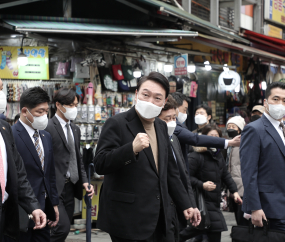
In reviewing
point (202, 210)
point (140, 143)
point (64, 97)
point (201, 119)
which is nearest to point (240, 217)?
point (202, 210)

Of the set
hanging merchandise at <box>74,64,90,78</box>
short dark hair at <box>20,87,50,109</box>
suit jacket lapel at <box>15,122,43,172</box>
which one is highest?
hanging merchandise at <box>74,64,90,78</box>

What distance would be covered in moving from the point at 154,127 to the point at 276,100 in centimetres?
183

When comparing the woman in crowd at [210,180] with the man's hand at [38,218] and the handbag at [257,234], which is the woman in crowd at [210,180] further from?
the man's hand at [38,218]

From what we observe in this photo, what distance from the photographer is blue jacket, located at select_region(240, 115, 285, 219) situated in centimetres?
464

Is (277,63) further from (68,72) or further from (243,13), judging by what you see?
(68,72)

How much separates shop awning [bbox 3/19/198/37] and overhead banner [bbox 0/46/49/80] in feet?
3.32

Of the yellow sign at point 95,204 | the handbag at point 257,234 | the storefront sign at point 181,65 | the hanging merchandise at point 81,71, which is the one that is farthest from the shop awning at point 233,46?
the handbag at point 257,234

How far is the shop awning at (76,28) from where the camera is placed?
307 inches

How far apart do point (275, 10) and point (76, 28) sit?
603 inches

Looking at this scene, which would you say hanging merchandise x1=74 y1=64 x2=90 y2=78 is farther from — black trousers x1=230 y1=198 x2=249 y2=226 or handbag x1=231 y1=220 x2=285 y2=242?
handbag x1=231 y1=220 x2=285 y2=242

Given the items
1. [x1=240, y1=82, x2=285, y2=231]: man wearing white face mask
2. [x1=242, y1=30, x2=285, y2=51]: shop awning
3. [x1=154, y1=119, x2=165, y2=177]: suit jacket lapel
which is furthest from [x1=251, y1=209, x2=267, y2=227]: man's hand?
[x1=242, y1=30, x2=285, y2=51]: shop awning

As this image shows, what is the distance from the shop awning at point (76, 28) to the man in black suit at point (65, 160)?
1.78 meters

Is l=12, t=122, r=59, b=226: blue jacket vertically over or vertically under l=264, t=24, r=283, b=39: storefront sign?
under

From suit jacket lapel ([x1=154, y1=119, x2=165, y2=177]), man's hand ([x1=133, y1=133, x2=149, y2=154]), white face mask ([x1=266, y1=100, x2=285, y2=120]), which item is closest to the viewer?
man's hand ([x1=133, y1=133, x2=149, y2=154])
